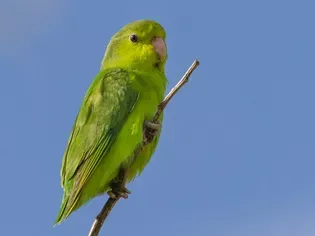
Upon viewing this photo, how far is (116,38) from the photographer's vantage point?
6.98m

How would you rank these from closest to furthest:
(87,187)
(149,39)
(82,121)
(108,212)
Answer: (108,212) < (87,187) < (82,121) < (149,39)

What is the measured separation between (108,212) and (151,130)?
155 centimetres

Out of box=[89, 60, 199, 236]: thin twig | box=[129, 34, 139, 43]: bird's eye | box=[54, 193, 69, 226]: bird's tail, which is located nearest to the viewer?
box=[89, 60, 199, 236]: thin twig

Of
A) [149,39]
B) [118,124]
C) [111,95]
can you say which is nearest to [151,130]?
[118,124]

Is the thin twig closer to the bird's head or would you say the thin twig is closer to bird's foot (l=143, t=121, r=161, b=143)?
bird's foot (l=143, t=121, r=161, b=143)

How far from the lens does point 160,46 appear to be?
6602 millimetres

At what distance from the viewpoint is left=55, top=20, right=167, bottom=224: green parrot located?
5652 millimetres

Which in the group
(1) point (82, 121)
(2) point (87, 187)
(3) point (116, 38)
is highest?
(3) point (116, 38)

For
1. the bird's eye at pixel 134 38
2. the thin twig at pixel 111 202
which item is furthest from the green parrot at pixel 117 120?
the thin twig at pixel 111 202

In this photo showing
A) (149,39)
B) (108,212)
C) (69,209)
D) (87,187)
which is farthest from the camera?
(149,39)

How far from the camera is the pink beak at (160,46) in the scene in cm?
656

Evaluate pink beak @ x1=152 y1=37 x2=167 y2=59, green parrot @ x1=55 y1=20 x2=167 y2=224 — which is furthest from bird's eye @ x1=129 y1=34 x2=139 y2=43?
pink beak @ x1=152 y1=37 x2=167 y2=59

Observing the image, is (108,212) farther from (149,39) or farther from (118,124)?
(149,39)

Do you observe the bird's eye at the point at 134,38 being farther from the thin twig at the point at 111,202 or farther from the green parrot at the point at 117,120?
the thin twig at the point at 111,202
